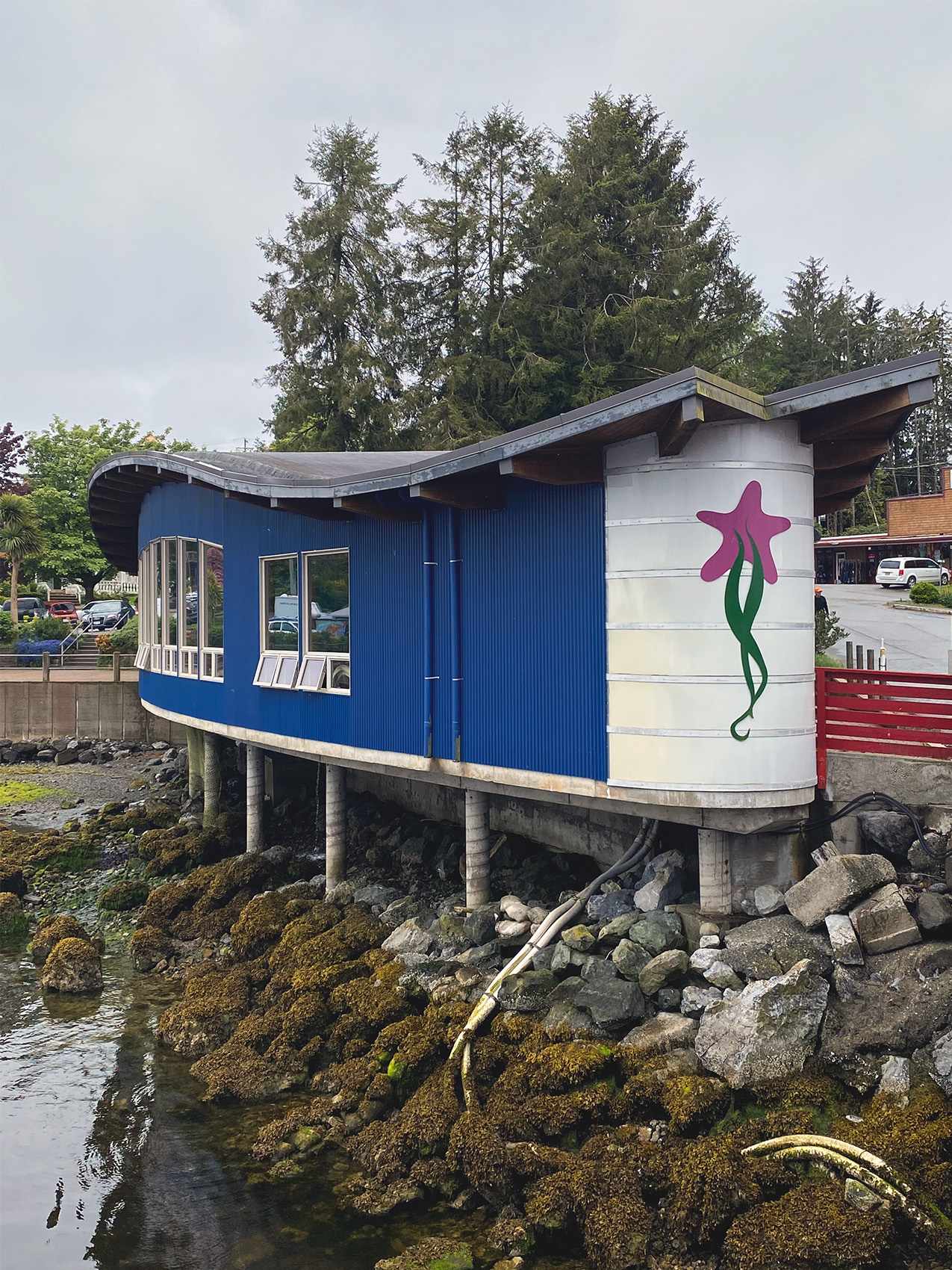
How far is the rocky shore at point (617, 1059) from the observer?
6.92m

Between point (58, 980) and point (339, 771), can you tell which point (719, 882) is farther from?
point (58, 980)

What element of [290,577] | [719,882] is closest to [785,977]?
[719,882]

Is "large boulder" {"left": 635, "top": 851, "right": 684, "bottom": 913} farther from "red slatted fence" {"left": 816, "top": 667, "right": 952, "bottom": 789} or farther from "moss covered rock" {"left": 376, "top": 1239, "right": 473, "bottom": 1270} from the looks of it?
"moss covered rock" {"left": 376, "top": 1239, "right": 473, "bottom": 1270}

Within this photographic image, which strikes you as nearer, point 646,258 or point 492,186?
point 646,258

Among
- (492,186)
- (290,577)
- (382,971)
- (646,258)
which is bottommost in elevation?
(382,971)

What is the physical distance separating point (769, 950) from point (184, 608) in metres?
13.6

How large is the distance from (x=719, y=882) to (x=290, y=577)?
323 inches

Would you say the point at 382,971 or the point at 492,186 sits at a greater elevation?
the point at 492,186

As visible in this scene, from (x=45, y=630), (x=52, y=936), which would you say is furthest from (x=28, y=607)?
(x=52, y=936)

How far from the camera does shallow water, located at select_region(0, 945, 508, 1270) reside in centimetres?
775

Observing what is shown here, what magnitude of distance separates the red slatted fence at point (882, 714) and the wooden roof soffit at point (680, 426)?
2.74m

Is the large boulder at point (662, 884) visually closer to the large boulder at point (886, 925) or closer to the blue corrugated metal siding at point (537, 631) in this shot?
the blue corrugated metal siding at point (537, 631)

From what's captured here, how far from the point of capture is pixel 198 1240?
7.88 metres

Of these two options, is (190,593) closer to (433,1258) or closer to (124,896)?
(124,896)
